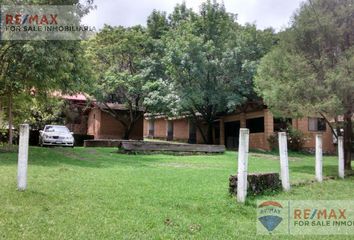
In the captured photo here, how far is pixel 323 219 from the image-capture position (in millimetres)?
6898

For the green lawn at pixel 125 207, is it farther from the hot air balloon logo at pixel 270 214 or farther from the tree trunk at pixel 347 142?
the tree trunk at pixel 347 142

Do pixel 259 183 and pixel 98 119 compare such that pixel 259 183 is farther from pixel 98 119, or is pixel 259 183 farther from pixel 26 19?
pixel 98 119

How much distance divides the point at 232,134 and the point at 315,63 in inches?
691

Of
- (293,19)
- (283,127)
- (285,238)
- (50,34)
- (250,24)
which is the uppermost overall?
(250,24)

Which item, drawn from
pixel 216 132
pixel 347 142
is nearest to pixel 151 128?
pixel 216 132

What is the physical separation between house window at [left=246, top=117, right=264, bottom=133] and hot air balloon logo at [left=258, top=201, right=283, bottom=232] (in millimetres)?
21836

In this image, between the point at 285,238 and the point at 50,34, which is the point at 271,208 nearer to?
the point at 285,238

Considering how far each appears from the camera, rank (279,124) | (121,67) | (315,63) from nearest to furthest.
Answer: (315,63)
(279,124)
(121,67)

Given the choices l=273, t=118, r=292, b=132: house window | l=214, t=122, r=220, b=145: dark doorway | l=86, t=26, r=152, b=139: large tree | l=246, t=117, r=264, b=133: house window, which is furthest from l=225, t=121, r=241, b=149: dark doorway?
l=86, t=26, r=152, b=139: large tree

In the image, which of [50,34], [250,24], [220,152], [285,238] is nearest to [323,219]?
[285,238]

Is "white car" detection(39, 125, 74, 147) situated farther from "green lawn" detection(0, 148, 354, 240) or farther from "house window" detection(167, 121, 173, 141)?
"house window" detection(167, 121, 173, 141)

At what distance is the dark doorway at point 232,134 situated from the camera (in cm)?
3067

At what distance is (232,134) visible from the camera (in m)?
32.0

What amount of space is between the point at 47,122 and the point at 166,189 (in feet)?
81.4
